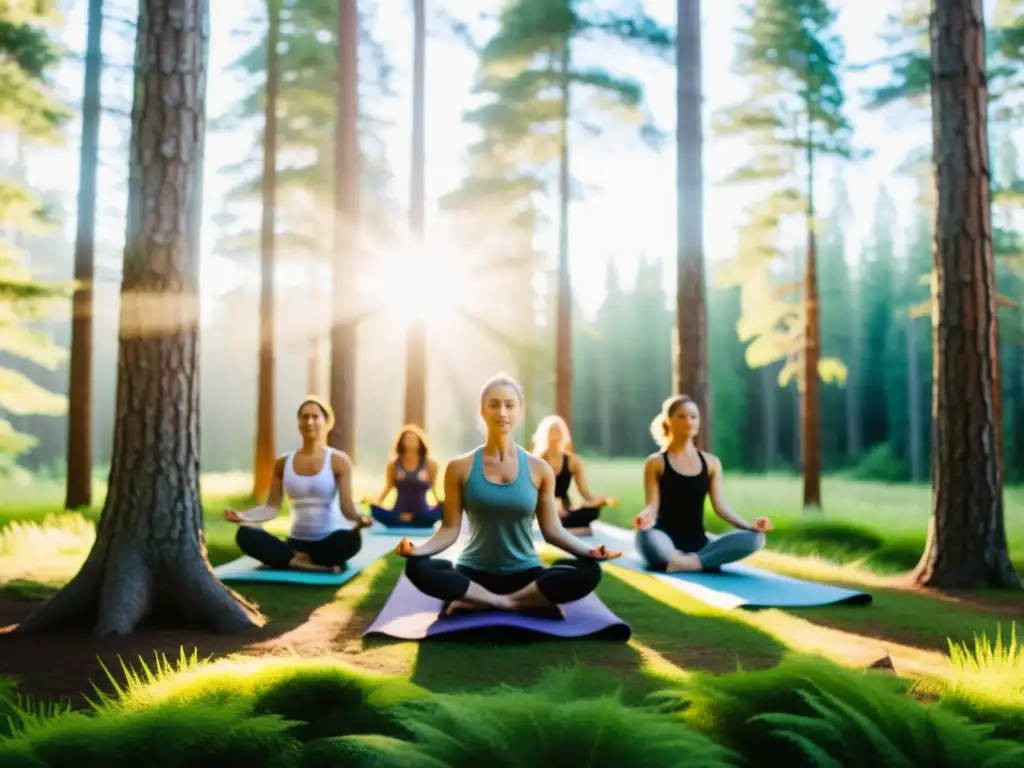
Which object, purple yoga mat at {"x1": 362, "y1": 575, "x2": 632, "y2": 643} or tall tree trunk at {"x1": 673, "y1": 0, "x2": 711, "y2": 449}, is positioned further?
tall tree trunk at {"x1": 673, "y1": 0, "x2": 711, "y2": 449}

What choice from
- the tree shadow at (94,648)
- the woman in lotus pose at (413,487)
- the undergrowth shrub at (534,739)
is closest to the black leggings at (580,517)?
the woman in lotus pose at (413,487)

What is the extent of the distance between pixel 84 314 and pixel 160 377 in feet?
26.9

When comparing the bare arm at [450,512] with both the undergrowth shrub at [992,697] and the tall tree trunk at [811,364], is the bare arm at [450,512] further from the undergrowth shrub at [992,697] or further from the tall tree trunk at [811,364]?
the tall tree trunk at [811,364]

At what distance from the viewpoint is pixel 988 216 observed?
716 centimetres

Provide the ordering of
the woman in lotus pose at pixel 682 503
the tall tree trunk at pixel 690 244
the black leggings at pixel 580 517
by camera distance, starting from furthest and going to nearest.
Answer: the black leggings at pixel 580 517 < the tall tree trunk at pixel 690 244 < the woman in lotus pose at pixel 682 503

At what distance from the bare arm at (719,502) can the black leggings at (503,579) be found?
2273mm

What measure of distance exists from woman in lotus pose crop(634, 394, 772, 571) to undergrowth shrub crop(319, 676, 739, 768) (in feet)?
14.3

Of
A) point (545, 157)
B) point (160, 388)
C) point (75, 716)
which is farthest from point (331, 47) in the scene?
point (75, 716)

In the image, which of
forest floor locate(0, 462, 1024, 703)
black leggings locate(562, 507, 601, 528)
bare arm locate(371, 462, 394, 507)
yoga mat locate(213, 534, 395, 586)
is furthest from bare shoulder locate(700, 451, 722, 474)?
bare arm locate(371, 462, 394, 507)

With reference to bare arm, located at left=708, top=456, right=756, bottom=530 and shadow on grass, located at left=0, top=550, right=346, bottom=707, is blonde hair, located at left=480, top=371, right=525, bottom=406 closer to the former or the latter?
shadow on grass, located at left=0, top=550, right=346, bottom=707

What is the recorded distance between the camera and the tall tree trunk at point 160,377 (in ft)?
17.4

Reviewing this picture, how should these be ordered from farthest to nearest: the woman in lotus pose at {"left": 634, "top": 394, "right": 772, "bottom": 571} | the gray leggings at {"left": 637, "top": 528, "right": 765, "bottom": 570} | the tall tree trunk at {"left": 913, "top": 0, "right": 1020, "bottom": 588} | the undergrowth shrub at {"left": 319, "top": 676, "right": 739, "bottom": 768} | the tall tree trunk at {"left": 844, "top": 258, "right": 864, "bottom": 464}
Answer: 1. the tall tree trunk at {"left": 844, "top": 258, "right": 864, "bottom": 464}
2. the woman in lotus pose at {"left": 634, "top": 394, "right": 772, "bottom": 571}
3. the gray leggings at {"left": 637, "top": 528, "right": 765, "bottom": 570}
4. the tall tree trunk at {"left": 913, "top": 0, "right": 1020, "bottom": 588}
5. the undergrowth shrub at {"left": 319, "top": 676, "right": 739, "bottom": 768}

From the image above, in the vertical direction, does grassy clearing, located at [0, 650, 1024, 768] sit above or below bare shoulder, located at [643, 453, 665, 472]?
below

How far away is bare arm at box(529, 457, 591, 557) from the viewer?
4.98m
